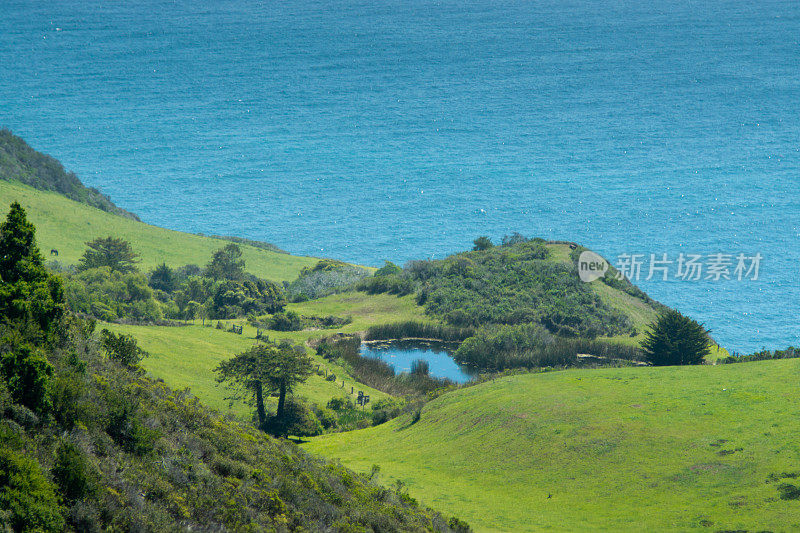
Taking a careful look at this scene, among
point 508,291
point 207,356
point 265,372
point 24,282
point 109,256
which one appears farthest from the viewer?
point 109,256

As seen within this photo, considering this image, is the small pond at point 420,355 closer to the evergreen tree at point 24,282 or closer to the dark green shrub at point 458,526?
the dark green shrub at point 458,526

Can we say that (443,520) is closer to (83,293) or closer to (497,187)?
(83,293)

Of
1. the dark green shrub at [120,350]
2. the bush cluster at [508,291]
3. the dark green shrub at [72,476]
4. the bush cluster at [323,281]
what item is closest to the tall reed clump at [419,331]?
the bush cluster at [508,291]

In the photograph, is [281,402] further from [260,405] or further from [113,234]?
[113,234]

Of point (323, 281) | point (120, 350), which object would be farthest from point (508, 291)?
point (120, 350)

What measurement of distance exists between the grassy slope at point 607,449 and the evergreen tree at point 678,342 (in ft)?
31.3

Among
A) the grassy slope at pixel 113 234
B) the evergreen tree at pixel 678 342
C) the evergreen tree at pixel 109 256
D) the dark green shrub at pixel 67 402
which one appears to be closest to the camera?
the dark green shrub at pixel 67 402

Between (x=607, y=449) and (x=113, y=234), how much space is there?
91.0 meters

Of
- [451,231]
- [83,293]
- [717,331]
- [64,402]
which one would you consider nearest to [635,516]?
[64,402]

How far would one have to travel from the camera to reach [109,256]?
87.0 metres

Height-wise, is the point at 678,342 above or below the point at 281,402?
above

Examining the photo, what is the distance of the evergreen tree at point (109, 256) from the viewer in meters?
83.9

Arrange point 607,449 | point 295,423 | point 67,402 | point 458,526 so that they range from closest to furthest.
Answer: point 67,402, point 458,526, point 607,449, point 295,423

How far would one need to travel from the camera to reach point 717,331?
350 ft
